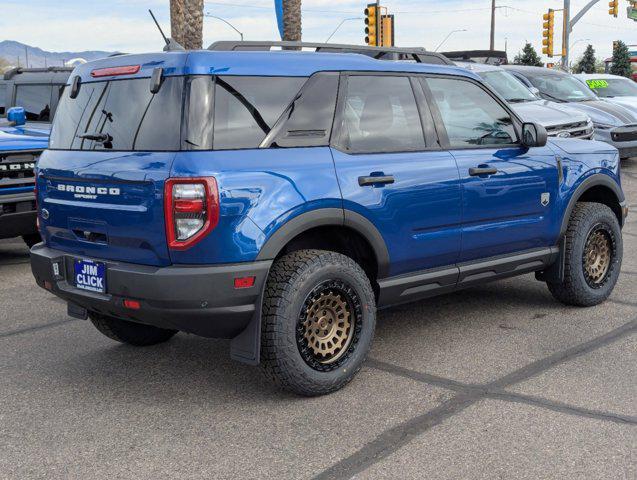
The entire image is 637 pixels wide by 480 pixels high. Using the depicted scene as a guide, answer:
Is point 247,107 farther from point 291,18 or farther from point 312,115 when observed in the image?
point 291,18

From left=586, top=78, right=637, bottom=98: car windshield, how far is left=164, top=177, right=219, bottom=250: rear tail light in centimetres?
1520

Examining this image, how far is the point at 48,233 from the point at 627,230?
737cm

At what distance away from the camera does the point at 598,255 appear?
6.25 metres

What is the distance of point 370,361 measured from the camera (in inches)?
198

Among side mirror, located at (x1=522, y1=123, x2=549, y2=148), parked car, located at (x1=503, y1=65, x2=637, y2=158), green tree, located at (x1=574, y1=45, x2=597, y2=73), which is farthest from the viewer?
green tree, located at (x1=574, y1=45, x2=597, y2=73)

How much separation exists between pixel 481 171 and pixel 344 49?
1.17m

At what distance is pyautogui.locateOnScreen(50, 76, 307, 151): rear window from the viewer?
159 inches

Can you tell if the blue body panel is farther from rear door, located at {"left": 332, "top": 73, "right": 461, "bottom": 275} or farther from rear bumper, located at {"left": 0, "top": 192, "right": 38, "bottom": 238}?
rear bumper, located at {"left": 0, "top": 192, "right": 38, "bottom": 238}

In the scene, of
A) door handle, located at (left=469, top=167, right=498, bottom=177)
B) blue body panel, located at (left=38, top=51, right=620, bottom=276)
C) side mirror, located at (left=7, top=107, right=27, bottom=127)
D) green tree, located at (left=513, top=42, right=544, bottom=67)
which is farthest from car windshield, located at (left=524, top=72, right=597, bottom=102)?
green tree, located at (left=513, top=42, right=544, bottom=67)

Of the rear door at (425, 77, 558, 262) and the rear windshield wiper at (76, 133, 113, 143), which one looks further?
the rear door at (425, 77, 558, 262)

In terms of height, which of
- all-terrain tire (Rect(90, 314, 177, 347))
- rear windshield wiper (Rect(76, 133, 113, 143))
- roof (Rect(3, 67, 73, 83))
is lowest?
all-terrain tire (Rect(90, 314, 177, 347))

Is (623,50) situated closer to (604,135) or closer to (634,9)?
(634,9)

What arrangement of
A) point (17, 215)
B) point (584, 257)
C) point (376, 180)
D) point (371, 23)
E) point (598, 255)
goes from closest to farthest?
point (376, 180) < point (584, 257) < point (598, 255) < point (17, 215) < point (371, 23)

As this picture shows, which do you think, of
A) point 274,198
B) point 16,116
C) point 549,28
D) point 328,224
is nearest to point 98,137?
point 274,198
